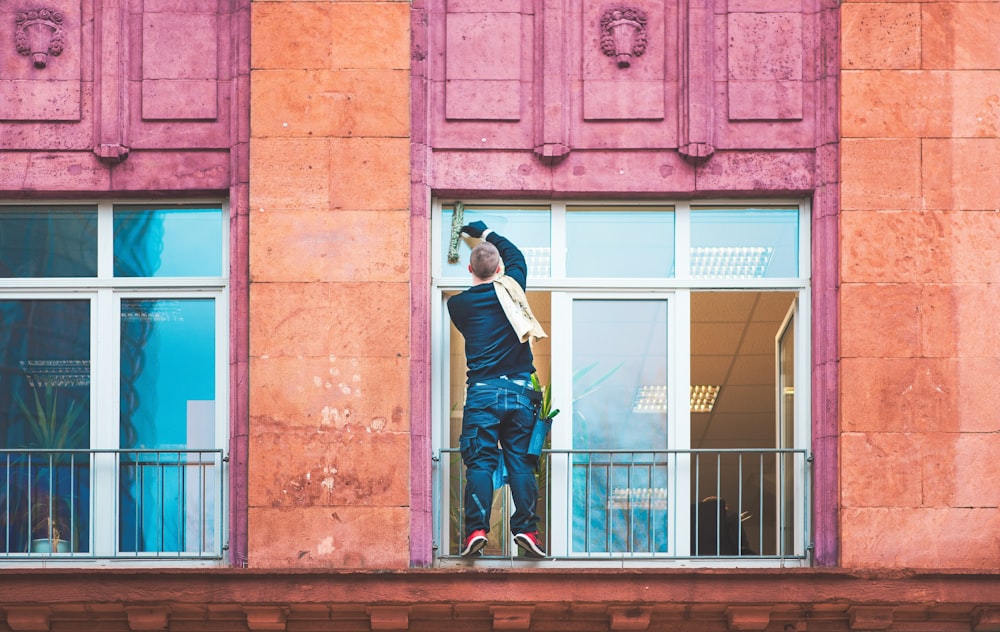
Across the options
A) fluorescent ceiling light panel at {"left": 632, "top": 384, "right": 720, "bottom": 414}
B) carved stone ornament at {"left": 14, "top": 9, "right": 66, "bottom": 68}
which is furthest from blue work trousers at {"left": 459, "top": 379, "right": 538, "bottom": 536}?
Answer: carved stone ornament at {"left": 14, "top": 9, "right": 66, "bottom": 68}

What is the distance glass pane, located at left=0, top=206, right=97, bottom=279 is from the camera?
16.4m

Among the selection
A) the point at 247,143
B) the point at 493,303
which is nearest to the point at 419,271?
the point at 493,303

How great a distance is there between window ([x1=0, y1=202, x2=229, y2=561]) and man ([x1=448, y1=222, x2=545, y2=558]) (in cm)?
204

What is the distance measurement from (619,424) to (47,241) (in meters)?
4.87

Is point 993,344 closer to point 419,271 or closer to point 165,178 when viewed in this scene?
point 419,271

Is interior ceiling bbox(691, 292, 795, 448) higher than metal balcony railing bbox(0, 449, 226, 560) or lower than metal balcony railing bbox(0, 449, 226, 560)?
higher

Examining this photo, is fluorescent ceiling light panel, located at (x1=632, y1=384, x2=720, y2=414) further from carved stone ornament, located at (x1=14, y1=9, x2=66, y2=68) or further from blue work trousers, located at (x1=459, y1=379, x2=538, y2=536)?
carved stone ornament, located at (x1=14, y1=9, x2=66, y2=68)

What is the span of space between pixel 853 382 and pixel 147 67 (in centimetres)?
611

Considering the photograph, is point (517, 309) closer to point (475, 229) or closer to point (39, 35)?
point (475, 229)

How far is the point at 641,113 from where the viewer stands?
16.0 m

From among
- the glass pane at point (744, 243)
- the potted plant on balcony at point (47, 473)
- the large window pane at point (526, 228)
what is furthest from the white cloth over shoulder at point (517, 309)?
the potted plant on balcony at point (47, 473)

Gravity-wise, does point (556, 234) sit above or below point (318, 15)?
below

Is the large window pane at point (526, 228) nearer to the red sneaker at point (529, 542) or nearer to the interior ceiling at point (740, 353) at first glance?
the interior ceiling at point (740, 353)

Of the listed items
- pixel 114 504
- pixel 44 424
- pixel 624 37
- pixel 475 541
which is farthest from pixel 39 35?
pixel 475 541
